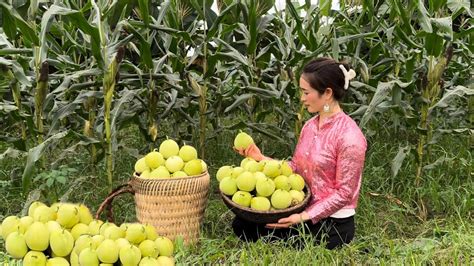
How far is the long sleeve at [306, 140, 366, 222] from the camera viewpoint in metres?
3.14

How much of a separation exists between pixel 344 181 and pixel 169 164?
3.29 feet

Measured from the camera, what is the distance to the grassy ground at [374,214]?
10.2ft

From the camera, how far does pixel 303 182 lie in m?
3.33

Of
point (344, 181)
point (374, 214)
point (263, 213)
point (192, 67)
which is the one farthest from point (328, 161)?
point (192, 67)

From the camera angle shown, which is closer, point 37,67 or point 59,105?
point 37,67

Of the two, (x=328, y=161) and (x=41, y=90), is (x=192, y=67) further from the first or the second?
(x=328, y=161)

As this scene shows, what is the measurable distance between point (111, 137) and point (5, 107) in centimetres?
76

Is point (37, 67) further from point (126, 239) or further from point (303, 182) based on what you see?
point (303, 182)

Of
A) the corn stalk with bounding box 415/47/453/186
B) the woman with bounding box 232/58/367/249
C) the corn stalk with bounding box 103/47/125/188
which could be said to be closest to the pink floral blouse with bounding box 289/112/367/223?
the woman with bounding box 232/58/367/249

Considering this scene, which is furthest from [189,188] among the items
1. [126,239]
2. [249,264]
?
[126,239]

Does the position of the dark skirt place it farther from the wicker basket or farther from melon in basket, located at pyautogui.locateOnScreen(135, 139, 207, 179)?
melon in basket, located at pyautogui.locateOnScreen(135, 139, 207, 179)

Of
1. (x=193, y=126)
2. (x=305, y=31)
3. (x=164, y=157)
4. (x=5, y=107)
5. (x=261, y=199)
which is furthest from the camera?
(x=193, y=126)

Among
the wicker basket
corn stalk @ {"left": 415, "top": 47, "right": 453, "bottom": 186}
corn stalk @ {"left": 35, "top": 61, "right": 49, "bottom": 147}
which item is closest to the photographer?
the wicker basket

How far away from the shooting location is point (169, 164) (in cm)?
330
